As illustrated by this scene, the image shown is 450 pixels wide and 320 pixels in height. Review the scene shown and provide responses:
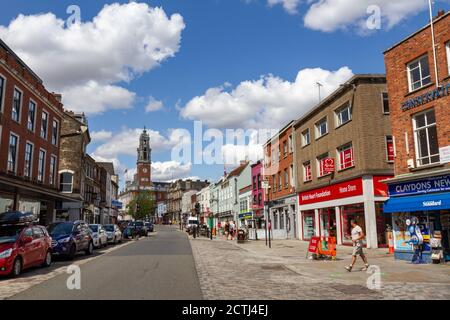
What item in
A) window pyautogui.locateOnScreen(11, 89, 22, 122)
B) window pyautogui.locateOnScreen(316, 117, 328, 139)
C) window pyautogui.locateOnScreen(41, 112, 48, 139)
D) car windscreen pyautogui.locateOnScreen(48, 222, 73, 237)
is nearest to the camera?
car windscreen pyautogui.locateOnScreen(48, 222, 73, 237)

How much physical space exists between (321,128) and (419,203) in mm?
15174

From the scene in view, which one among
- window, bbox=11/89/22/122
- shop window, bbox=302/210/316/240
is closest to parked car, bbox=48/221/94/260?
window, bbox=11/89/22/122

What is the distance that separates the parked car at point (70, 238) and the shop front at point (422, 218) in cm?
1357

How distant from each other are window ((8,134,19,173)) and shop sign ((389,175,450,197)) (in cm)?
2234

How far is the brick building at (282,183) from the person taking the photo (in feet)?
118

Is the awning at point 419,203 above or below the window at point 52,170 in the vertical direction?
below

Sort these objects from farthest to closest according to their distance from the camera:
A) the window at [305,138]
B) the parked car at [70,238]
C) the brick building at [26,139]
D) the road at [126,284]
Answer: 1. the window at [305,138]
2. the brick building at [26,139]
3. the parked car at [70,238]
4. the road at [126,284]

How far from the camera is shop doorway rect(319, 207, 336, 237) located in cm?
2766

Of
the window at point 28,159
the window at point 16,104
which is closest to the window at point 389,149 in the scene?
the window at point 16,104

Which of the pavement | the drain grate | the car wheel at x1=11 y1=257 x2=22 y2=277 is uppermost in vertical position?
the car wheel at x1=11 y1=257 x2=22 y2=277

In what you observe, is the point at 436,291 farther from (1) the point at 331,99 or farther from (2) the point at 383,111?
(1) the point at 331,99

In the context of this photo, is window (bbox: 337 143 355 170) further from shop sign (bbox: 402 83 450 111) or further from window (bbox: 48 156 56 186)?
window (bbox: 48 156 56 186)

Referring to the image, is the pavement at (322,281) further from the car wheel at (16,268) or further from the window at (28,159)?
the window at (28,159)
